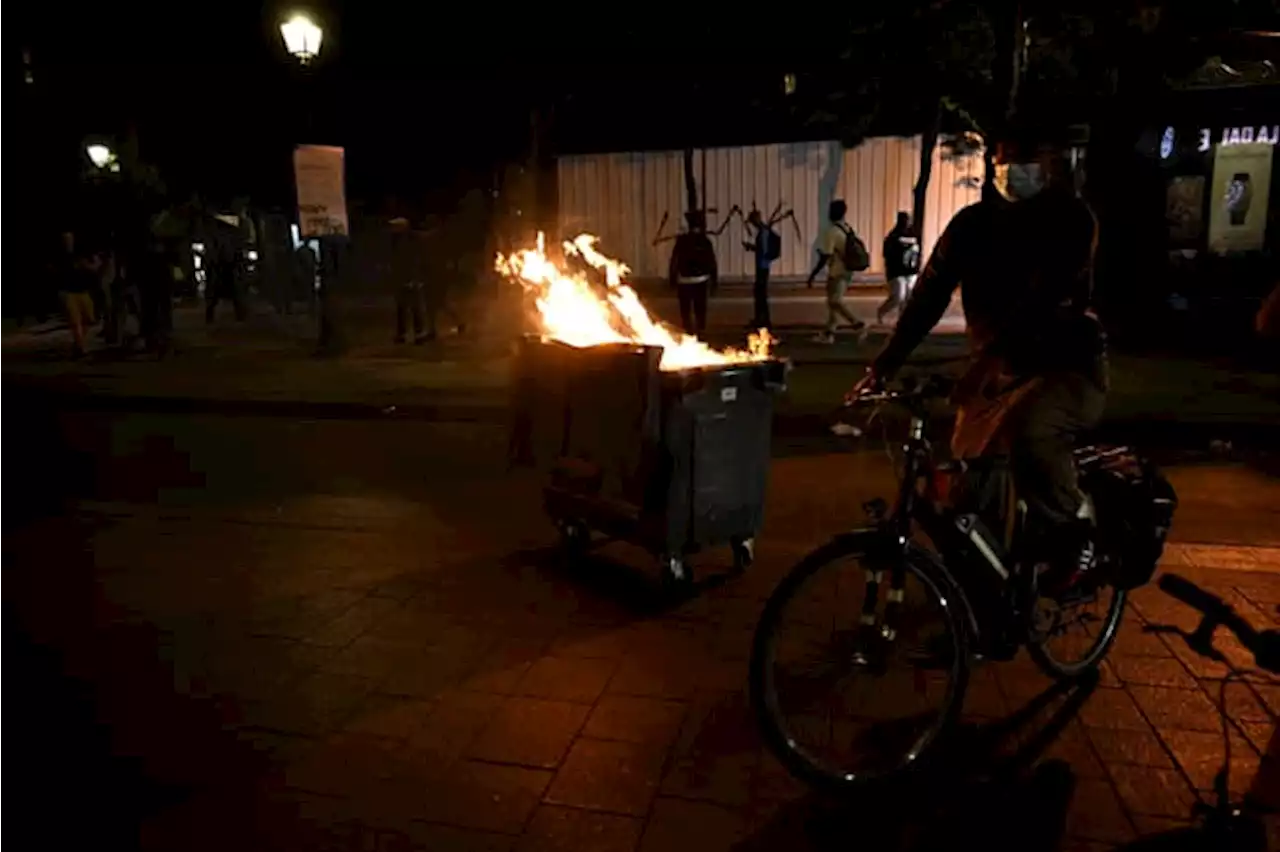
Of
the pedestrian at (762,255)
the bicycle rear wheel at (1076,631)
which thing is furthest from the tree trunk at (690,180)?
the bicycle rear wheel at (1076,631)

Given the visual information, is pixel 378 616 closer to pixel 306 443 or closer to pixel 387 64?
pixel 306 443

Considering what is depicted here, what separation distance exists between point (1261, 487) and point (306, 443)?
8148 millimetres

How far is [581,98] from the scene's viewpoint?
64.4ft

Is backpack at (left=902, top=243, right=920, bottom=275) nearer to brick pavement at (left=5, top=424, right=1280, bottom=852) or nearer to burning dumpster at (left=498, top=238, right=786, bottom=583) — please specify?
brick pavement at (left=5, top=424, right=1280, bottom=852)

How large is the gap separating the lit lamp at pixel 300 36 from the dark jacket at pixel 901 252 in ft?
27.0

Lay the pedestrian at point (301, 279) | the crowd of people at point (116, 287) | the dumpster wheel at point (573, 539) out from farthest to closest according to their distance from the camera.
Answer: the pedestrian at point (301, 279) → the crowd of people at point (116, 287) → the dumpster wheel at point (573, 539)

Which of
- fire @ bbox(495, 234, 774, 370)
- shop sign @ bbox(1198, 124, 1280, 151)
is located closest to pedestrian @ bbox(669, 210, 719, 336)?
shop sign @ bbox(1198, 124, 1280, 151)

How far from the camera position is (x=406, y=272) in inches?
640

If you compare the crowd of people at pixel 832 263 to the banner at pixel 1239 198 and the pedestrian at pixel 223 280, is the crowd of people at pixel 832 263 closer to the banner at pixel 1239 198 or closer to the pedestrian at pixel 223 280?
the banner at pixel 1239 198

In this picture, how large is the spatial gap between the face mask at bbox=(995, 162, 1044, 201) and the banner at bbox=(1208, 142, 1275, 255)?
1288 cm

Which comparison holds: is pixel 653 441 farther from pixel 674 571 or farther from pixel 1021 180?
pixel 1021 180

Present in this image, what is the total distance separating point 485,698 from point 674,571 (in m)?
1.40

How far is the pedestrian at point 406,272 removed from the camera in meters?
16.0

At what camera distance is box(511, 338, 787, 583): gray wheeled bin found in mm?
5094
